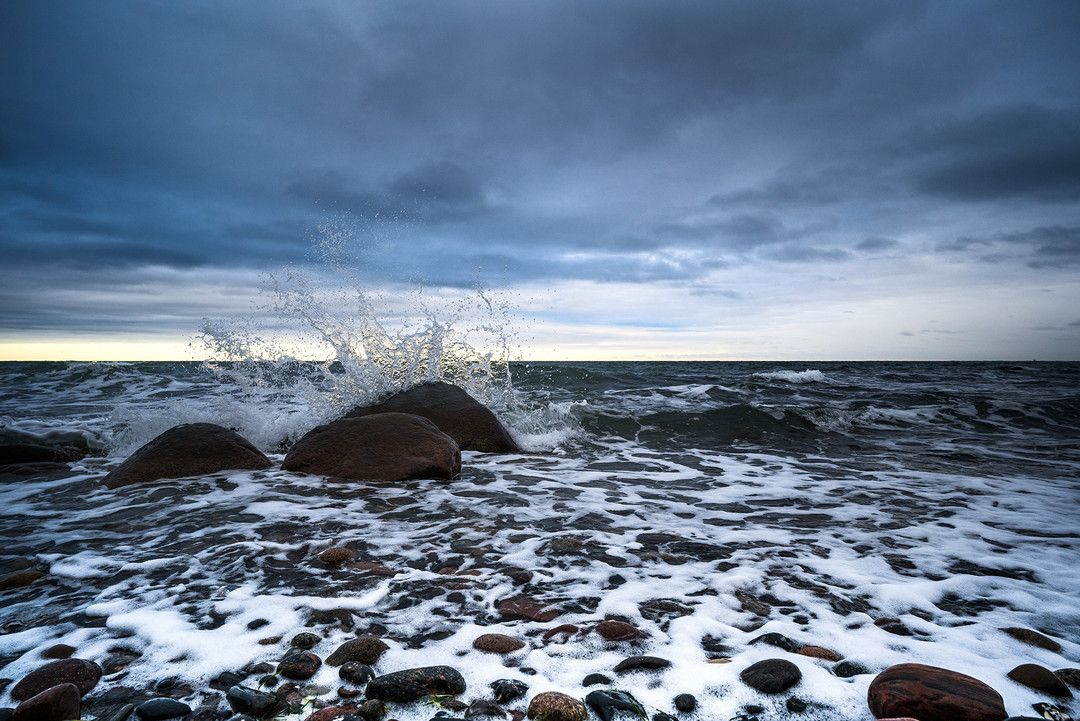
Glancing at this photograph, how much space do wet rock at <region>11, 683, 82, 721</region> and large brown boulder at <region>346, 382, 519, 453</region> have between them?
15.5 feet

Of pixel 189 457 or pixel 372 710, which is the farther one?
pixel 189 457

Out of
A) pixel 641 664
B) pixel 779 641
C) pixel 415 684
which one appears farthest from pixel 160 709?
pixel 779 641

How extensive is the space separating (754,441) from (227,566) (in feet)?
23.5

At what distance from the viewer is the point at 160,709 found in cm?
156

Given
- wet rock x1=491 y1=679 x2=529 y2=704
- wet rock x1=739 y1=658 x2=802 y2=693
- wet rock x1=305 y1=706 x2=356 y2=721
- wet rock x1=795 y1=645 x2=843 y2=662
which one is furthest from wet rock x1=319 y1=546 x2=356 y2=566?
wet rock x1=795 y1=645 x2=843 y2=662

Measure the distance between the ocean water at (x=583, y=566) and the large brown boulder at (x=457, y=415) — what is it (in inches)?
17.3

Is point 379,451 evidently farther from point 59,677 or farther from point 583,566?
point 59,677

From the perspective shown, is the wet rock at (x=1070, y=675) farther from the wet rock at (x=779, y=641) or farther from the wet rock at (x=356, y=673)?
the wet rock at (x=356, y=673)

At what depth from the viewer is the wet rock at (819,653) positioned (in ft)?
6.20

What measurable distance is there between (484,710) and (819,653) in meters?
1.23

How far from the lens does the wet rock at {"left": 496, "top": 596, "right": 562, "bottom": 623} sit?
2223mm

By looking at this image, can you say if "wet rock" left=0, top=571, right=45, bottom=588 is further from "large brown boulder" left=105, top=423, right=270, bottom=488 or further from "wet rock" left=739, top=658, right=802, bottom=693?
"wet rock" left=739, top=658, right=802, bottom=693

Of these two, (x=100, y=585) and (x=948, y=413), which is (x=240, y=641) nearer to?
(x=100, y=585)

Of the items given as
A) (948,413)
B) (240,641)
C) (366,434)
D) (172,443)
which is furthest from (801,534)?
(948,413)
